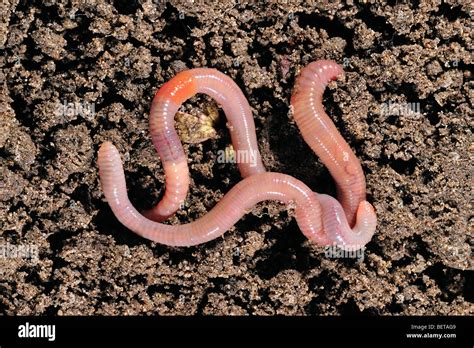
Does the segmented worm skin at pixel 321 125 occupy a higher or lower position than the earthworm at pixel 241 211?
higher

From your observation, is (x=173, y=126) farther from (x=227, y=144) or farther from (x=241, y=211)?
(x=241, y=211)

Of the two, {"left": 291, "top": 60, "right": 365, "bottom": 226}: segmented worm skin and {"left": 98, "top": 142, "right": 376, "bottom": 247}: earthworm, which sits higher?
{"left": 291, "top": 60, "right": 365, "bottom": 226}: segmented worm skin

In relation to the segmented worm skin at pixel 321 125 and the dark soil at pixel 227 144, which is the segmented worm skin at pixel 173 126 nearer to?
the dark soil at pixel 227 144

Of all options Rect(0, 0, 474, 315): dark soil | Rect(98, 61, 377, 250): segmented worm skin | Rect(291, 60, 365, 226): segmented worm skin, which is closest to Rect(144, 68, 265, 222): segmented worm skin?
Rect(98, 61, 377, 250): segmented worm skin

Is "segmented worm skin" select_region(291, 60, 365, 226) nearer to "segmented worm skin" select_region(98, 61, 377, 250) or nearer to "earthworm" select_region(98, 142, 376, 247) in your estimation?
"segmented worm skin" select_region(98, 61, 377, 250)

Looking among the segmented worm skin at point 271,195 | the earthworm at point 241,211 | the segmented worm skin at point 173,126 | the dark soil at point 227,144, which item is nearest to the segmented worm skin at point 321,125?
the segmented worm skin at point 271,195

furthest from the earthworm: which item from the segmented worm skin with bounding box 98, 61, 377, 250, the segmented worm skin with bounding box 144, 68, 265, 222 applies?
the segmented worm skin with bounding box 144, 68, 265, 222
